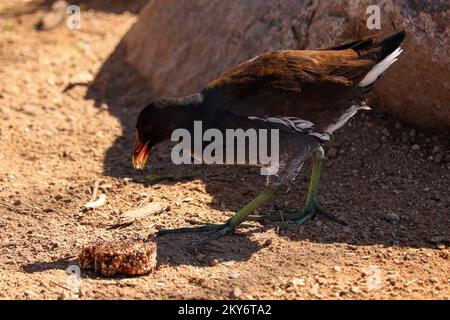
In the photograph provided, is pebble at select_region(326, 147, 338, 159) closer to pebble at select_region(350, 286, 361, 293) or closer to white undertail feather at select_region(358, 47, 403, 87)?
white undertail feather at select_region(358, 47, 403, 87)

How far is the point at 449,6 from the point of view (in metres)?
5.77

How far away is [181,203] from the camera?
5.80 m

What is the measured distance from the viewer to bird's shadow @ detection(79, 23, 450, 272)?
5.19 m

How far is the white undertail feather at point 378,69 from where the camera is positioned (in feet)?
18.1

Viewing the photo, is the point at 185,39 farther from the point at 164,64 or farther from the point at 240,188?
the point at 240,188

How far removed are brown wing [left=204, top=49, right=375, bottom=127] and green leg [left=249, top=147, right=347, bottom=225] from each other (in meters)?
0.54

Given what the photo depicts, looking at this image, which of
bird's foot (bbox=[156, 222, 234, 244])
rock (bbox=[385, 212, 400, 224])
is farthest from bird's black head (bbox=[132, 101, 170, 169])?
rock (bbox=[385, 212, 400, 224])

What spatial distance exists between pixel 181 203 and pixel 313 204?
40.0 inches

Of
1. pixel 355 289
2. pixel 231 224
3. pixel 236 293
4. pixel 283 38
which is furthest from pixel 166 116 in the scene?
pixel 355 289

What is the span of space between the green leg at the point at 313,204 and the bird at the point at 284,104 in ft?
0.06

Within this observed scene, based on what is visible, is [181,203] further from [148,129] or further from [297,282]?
[297,282]

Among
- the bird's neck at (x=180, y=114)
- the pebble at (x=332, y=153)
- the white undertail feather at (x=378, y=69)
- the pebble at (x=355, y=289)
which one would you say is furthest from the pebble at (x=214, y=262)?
the pebble at (x=332, y=153)

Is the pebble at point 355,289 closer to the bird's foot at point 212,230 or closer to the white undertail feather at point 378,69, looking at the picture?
the bird's foot at point 212,230

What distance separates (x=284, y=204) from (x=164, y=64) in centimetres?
251
